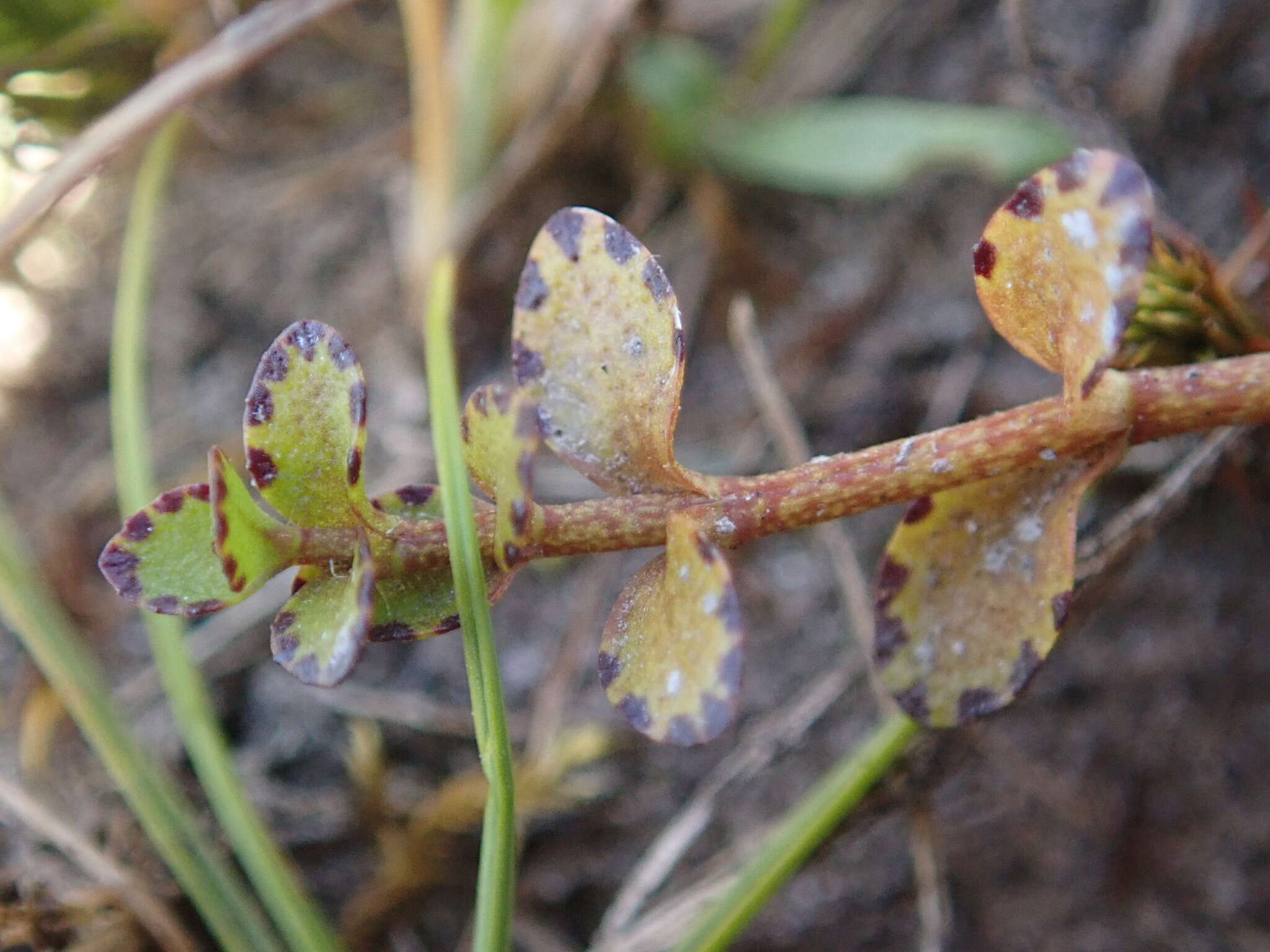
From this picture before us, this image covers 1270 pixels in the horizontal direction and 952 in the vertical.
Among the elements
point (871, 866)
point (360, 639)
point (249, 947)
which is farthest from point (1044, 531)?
point (249, 947)

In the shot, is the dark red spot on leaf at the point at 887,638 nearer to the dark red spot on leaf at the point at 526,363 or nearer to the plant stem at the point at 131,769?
the dark red spot on leaf at the point at 526,363

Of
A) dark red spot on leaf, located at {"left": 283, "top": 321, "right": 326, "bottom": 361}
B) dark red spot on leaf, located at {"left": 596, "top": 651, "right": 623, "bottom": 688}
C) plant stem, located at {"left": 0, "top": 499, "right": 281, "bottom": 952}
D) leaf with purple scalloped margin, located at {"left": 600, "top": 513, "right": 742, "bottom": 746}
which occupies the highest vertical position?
dark red spot on leaf, located at {"left": 283, "top": 321, "right": 326, "bottom": 361}

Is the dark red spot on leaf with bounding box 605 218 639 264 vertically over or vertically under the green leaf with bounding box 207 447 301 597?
over

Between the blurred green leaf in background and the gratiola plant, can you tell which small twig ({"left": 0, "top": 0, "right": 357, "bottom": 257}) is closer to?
the blurred green leaf in background

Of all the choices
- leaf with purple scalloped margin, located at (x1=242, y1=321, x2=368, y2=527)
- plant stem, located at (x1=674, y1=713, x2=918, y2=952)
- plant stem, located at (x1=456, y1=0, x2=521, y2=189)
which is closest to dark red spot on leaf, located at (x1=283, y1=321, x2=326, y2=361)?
leaf with purple scalloped margin, located at (x1=242, y1=321, x2=368, y2=527)

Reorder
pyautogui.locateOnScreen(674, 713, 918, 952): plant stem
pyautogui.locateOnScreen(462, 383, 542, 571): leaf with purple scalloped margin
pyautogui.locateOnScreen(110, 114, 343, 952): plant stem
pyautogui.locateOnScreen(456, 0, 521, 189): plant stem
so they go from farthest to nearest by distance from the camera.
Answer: pyautogui.locateOnScreen(456, 0, 521, 189): plant stem, pyautogui.locateOnScreen(110, 114, 343, 952): plant stem, pyautogui.locateOnScreen(674, 713, 918, 952): plant stem, pyautogui.locateOnScreen(462, 383, 542, 571): leaf with purple scalloped margin

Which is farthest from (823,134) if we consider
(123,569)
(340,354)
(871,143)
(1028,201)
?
(123,569)

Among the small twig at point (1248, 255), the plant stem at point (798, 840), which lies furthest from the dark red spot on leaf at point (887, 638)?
the small twig at point (1248, 255)
